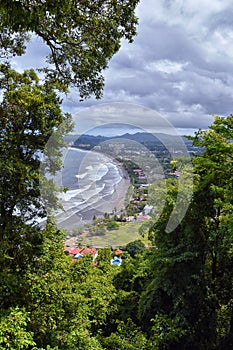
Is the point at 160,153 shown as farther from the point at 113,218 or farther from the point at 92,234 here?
the point at 92,234

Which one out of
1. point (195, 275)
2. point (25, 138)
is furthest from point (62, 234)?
point (195, 275)

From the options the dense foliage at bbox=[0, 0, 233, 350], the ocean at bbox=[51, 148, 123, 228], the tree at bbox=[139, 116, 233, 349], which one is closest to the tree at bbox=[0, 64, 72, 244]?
the dense foliage at bbox=[0, 0, 233, 350]

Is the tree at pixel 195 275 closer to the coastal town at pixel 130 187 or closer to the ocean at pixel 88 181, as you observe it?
the coastal town at pixel 130 187

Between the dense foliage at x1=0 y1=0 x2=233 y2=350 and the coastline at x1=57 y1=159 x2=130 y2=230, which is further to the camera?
the coastline at x1=57 y1=159 x2=130 y2=230

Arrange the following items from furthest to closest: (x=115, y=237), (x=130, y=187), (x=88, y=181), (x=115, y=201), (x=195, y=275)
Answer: (x=115, y=237), (x=195, y=275), (x=115, y=201), (x=88, y=181), (x=130, y=187)

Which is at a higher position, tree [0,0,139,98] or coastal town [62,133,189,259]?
tree [0,0,139,98]

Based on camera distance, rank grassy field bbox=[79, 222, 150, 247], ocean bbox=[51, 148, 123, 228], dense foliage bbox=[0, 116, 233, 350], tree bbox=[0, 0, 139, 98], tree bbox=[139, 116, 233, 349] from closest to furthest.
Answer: tree bbox=[0, 0, 139, 98] → dense foliage bbox=[0, 116, 233, 350] → ocean bbox=[51, 148, 123, 228] → tree bbox=[139, 116, 233, 349] → grassy field bbox=[79, 222, 150, 247]

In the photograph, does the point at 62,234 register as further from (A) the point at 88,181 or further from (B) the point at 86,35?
(B) the point at 86,35

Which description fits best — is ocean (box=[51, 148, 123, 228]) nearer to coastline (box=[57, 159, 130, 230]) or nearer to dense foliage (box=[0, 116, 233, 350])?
coastline (box=[57, 159, 130, 230])
